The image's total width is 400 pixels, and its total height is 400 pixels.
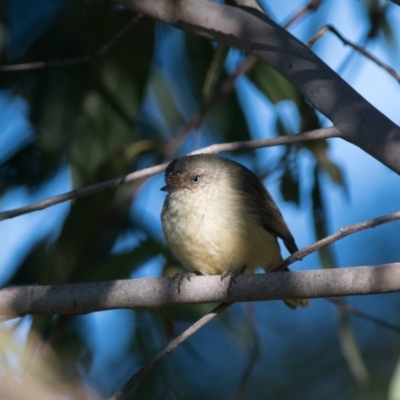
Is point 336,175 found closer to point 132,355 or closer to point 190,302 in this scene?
point 132,355

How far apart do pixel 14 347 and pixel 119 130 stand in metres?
2.26

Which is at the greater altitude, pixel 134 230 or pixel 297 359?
pixel 134 230

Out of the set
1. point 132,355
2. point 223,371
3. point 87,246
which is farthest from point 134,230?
point 223,371

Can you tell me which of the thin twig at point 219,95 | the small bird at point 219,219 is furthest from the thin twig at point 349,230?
the thin twig at point 219,95

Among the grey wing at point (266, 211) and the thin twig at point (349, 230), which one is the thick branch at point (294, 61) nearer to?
the thin twig at point (349, 230)

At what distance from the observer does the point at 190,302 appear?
228 centimetres

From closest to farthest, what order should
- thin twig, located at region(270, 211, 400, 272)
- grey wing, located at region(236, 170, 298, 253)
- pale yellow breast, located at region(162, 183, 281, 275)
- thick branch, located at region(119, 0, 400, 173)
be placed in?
thin twig, located at region(270, 211, 400, 272)
thick branch, located at region(119, 0, 400, 173)
pale yellow breast, located at region(162, 183, 281, 275)
grey wing, located at region(236, 170, 298, 253)

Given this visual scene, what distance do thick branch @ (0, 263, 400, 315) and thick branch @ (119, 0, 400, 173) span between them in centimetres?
37

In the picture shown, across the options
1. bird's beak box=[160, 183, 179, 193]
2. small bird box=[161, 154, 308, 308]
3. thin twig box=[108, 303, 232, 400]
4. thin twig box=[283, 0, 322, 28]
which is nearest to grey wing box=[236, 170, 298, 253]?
small bird box=[161, 154, 308, 308]

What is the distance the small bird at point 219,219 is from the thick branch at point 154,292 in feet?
2.17

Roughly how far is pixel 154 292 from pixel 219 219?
0.90 metres

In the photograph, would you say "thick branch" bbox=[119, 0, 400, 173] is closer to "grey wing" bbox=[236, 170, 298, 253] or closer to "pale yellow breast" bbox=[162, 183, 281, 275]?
"pale yellow breast" bbox=[162, 183, 281, 275]

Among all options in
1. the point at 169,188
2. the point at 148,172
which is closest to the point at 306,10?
the point at 169,188

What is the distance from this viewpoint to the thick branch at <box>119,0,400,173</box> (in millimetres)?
2133
